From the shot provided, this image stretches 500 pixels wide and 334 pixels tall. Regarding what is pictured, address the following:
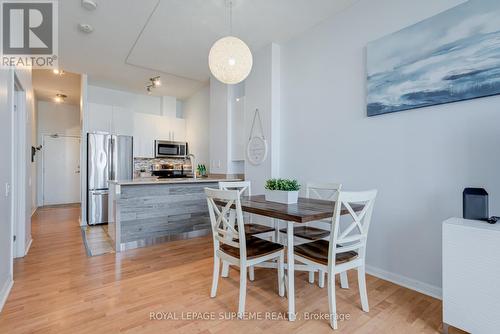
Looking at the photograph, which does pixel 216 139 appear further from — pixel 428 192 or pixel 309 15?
pixel 428 192

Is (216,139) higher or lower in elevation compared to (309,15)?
lower

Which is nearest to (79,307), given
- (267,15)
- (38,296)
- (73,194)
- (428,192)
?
(38,296)

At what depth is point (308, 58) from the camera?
10.5 ft

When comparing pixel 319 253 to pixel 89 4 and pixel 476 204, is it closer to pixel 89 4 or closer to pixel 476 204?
pixel 476 204

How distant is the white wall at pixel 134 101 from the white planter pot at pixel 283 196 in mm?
4627

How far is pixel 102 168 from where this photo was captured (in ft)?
15.9

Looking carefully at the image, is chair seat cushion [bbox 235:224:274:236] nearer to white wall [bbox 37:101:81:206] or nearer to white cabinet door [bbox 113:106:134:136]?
white cabinet door [bbox 113:106:134:136]

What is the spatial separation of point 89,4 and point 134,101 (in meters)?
3.48

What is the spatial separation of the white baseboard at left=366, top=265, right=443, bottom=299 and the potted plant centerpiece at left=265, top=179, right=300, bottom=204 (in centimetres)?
117

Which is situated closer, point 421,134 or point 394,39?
point 421,134

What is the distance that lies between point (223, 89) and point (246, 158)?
1.49 m

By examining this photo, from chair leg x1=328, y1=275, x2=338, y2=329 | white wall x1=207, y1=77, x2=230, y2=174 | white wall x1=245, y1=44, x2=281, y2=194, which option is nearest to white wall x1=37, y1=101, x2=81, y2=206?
white wall x1=207, y1=77, x2=230, y2=174

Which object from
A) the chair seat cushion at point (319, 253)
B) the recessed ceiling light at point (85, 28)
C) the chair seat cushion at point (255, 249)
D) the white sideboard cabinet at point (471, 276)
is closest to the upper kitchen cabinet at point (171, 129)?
the recessed ceiling light at point (85, 28)

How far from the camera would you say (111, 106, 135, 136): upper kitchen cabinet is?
17.1 ft
